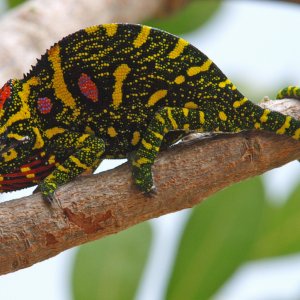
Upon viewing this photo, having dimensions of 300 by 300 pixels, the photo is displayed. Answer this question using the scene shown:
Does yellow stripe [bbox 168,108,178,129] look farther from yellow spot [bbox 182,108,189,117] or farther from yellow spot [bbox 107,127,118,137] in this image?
yellow spot [bbox 107,127,118,137]

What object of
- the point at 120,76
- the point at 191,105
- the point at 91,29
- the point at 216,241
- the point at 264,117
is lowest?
the point at 216,241

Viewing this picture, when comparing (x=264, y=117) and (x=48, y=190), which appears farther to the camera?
(x=264, y=117)

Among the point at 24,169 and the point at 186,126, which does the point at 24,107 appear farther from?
the point at 186,126

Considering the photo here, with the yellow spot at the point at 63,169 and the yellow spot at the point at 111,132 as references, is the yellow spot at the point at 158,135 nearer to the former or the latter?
the yellow spot at the point at 111,132

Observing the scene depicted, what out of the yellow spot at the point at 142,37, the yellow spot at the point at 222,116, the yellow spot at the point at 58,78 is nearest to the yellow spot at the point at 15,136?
the yellow spot at the point at 58,78

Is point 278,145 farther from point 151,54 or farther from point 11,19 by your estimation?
point 11,19

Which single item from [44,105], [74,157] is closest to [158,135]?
[74,157]

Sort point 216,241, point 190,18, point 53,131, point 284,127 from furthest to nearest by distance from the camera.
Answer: point 190,18
point 216,241
point 53,131
point 284,127

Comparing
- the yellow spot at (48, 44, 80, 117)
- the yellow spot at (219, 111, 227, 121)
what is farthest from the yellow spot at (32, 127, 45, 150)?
the yellow spot at (219, 111, 227, 121)

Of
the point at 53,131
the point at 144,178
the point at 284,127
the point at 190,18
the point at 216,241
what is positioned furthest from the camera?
the point at 190,18
